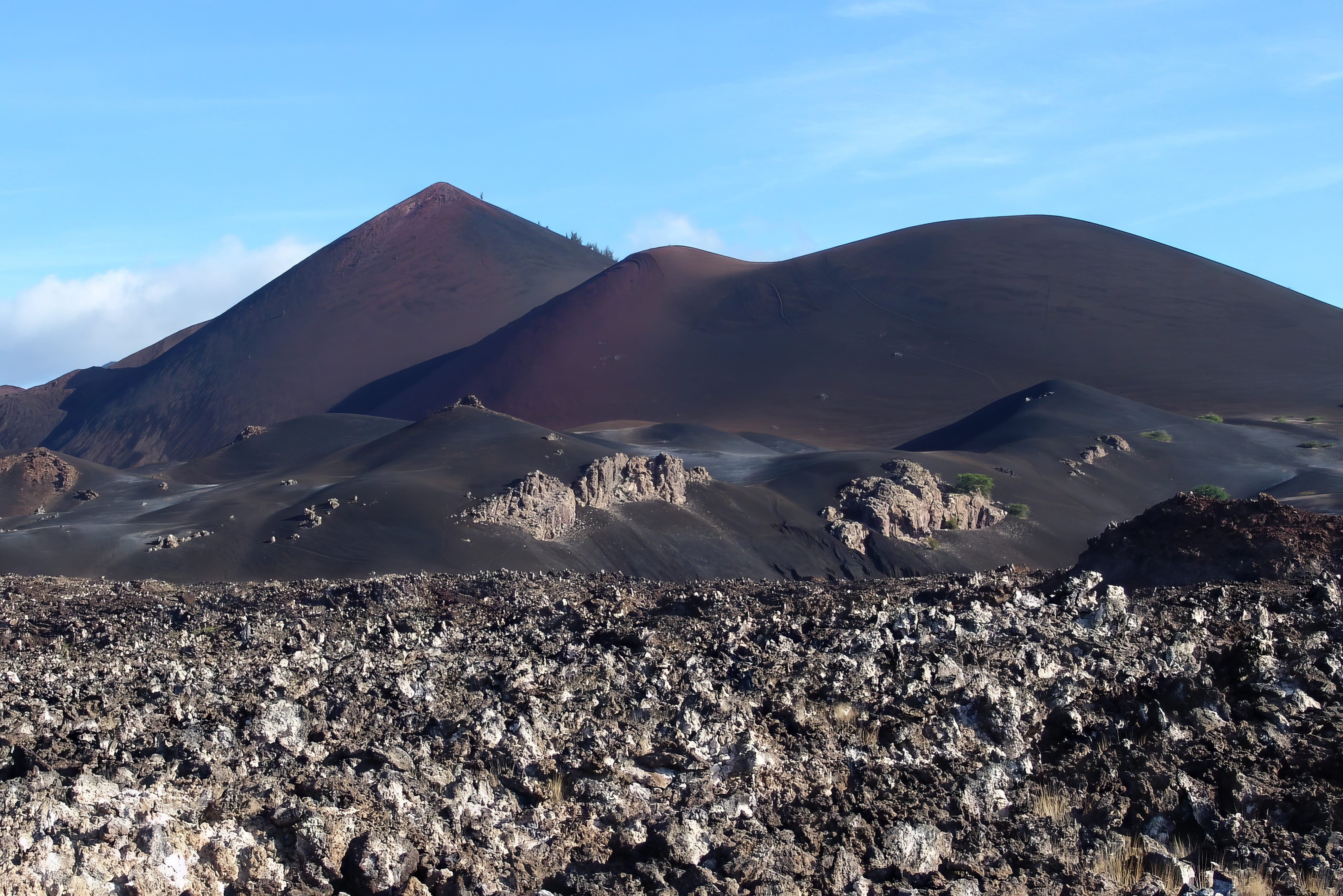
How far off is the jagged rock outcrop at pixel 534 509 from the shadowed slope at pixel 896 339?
35891 millimetres

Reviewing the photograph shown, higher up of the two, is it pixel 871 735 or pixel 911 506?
pixel 911 506

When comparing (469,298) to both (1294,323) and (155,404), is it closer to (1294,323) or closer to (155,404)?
(155,404)

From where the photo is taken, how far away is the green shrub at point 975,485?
42594 mm

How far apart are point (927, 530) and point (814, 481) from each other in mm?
4708

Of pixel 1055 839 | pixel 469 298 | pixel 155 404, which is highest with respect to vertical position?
pixel 469 298

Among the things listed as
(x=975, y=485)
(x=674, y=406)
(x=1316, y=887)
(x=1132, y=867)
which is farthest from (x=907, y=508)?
(x=674, y=406)

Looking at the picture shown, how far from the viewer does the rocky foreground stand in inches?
241

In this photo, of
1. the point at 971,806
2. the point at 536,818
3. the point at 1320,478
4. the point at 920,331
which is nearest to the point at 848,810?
the point at 971,806

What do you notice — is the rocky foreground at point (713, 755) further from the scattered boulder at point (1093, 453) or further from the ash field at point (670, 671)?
the scattered boulder at point (1093, 453)

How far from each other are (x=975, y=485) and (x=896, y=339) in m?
41.6

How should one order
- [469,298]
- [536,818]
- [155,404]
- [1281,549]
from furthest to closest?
[469,298] < [155,404] < [1281,549] < [536,818]

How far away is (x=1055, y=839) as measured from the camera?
6883 millimetres

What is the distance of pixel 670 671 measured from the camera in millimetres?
9227

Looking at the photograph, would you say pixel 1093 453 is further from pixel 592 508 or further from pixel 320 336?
pixel 320 336
